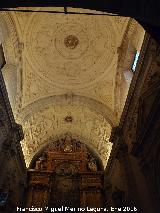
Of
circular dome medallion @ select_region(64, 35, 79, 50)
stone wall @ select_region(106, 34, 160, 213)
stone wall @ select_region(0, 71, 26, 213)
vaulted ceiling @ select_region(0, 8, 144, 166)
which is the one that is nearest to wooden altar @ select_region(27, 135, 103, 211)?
stone wall @ select_region(0, 71, 26, 213)

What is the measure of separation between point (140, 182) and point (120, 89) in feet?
21.3

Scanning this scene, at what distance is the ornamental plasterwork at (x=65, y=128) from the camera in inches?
701

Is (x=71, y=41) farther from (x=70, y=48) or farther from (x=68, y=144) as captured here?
(x=68, y=144)

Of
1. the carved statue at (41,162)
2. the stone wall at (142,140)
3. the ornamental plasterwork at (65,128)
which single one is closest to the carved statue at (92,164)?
the ornamental plasterwork at (65,128)

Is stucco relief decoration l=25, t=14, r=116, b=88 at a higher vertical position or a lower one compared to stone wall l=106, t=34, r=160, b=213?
higher

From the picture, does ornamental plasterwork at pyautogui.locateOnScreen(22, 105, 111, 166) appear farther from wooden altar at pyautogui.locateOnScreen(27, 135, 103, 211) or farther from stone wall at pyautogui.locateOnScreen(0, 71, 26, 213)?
stone wall at pyautogui.locateOnScreen(0, 71, 26, 213)

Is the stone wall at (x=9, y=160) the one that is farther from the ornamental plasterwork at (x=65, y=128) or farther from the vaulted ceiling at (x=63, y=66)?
the ornamental plasterwork at (x=65, y=128)

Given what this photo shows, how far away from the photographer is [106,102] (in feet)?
55.4

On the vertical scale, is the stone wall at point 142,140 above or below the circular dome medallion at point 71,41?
below

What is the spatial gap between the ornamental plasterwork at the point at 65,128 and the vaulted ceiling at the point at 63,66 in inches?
3.0

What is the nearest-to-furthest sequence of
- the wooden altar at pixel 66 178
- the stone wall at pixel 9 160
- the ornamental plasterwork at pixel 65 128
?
the stone wall at pixel 9 160 < the wooden altar at pixel 66 178 < the ornamental plasterwork at pixel 65 128

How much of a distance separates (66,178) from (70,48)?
810 centimetres

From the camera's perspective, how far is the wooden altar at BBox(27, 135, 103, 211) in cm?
1658

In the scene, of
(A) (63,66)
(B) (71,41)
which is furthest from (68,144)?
(B) (71,41)
